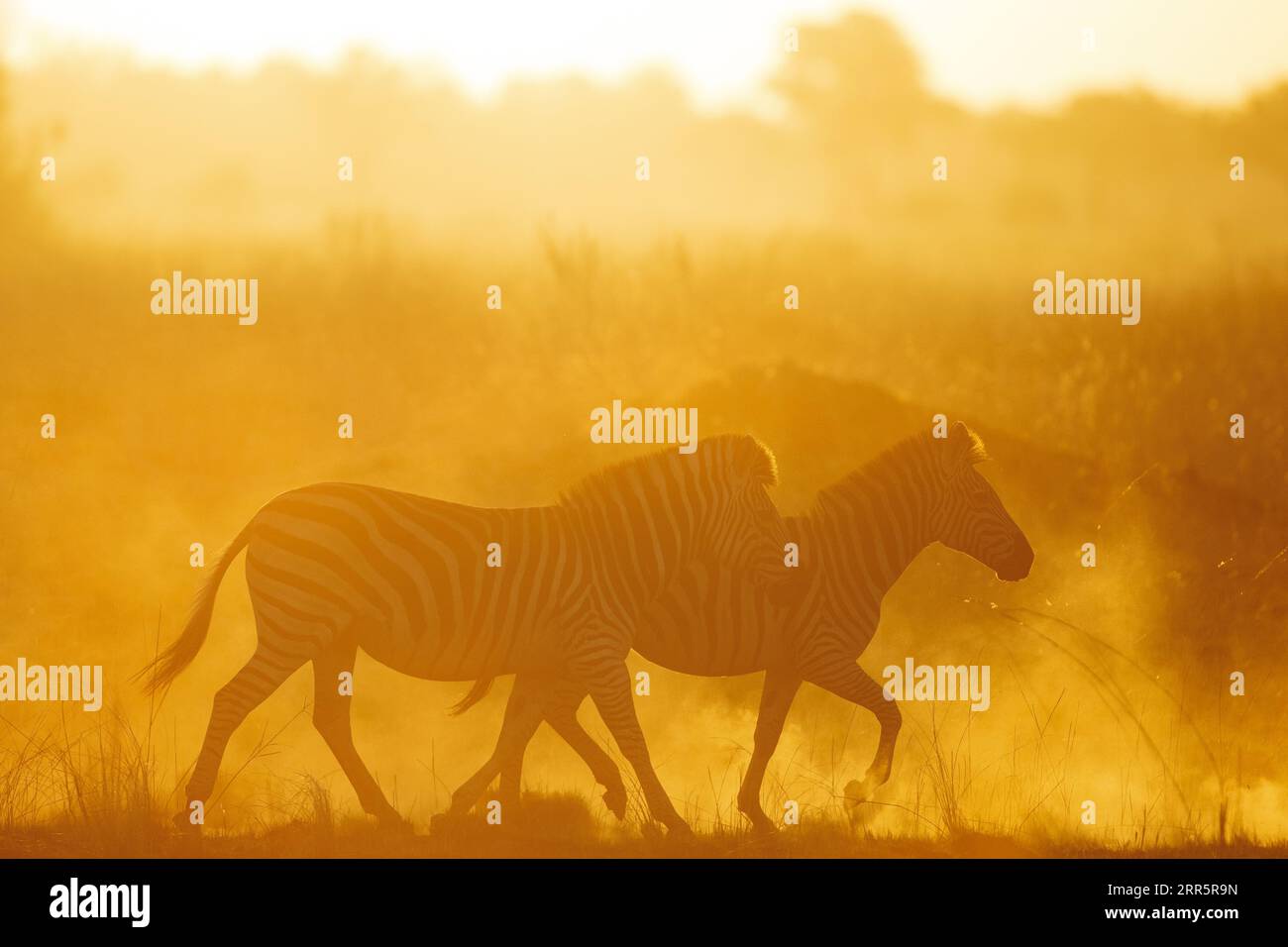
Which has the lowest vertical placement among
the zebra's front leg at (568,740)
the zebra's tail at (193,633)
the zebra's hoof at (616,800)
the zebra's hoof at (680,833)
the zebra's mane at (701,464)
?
the zebra's hoof at (680,833)

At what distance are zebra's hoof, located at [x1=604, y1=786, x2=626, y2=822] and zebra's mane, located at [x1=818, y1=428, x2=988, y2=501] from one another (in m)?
2.73

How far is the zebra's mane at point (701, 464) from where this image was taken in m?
12.1

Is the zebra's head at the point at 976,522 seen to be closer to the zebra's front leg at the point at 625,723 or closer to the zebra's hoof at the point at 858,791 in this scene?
the zebra's hoof at the point at 858,791

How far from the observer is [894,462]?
1294 centimetres

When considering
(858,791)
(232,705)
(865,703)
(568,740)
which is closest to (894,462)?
(865,703)

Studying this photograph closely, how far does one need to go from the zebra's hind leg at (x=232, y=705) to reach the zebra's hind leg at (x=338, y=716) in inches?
15.1

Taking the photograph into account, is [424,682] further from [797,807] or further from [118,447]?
[118,447]

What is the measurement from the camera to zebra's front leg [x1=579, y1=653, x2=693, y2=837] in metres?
10.9

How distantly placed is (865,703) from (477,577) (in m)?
2.82

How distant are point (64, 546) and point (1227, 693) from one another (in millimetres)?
11537

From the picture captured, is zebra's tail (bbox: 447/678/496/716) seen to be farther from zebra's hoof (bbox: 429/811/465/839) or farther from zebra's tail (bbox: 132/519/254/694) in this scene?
zebra's tail (bbox: 132/519/254/694)

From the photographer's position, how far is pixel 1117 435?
22.4 meters

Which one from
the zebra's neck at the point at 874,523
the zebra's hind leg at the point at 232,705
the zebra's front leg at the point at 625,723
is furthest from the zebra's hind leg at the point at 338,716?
the zebra's neck at the point at 874,523

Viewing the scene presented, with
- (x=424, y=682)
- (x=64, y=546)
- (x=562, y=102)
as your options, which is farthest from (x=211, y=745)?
(x=562, y=102)
